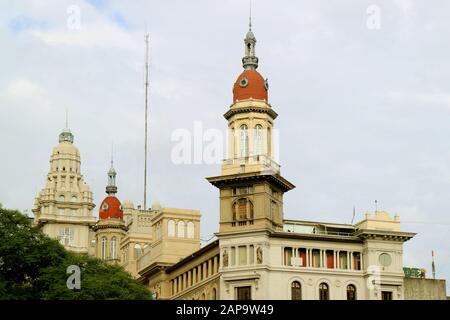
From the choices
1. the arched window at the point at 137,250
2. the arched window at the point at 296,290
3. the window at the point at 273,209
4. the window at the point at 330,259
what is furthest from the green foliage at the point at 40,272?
the arched window at the point at 137,250

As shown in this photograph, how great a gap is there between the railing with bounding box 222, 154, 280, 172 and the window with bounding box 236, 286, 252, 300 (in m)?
13.8

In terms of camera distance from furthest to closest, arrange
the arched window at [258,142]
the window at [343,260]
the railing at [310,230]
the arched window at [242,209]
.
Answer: the arched window at [258,142] < the railing at [310,230] < the window at [343,260] < the arched window at [242,209]

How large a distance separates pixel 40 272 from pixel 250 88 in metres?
36.8

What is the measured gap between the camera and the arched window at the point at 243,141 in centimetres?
12181

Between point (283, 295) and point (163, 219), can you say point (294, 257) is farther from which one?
point (163, 219)

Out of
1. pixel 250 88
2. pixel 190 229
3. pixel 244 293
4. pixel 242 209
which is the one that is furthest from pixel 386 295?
pixel 190 229

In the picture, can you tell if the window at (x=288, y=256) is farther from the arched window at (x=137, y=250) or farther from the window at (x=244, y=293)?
the arched window at (x=137, y=250)

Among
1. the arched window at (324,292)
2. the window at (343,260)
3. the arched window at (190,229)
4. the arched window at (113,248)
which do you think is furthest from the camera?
the arched window at (113,248)

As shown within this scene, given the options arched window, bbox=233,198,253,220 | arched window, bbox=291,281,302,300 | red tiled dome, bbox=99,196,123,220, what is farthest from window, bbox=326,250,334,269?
red tiled dome, bbox=99,196,123,220

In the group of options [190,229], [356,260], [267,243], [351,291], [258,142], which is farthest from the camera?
[190,229]

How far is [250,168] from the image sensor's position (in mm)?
119312

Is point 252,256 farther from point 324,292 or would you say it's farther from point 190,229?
point 190,229

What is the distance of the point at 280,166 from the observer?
122375 millimetres

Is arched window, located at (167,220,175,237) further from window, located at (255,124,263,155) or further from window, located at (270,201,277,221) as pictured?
window, located at (270,201,277,221)
